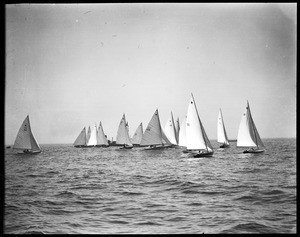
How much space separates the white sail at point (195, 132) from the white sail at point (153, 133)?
2049 cm

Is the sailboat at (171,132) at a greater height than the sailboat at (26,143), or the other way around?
the sailboat at (171,132)

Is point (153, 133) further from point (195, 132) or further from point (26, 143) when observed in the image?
point (195, 132)

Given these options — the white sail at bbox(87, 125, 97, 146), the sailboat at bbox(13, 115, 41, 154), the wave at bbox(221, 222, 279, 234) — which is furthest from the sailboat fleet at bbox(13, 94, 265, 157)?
the white sail at bbox(87, 125, 97, 146)

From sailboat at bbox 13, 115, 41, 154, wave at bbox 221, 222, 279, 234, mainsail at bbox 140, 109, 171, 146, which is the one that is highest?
mainsail at bbox 140, 109, 171, 146

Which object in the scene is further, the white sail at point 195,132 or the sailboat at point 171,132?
the sailboat at point 171,132

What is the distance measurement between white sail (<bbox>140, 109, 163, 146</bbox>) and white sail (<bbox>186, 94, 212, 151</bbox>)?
20.5 m

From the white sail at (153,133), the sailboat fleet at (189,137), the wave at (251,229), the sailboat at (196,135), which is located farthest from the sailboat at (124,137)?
the wave at (251,229)

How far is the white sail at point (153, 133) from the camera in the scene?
50594mm

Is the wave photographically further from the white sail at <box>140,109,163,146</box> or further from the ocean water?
the white sail at <box>140,109,163,146</box>

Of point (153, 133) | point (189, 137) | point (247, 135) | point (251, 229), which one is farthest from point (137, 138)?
point (251, 229)

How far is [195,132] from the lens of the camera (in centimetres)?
2955

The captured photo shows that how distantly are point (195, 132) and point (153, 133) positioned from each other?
22646mm

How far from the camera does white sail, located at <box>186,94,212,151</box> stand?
1120 inches

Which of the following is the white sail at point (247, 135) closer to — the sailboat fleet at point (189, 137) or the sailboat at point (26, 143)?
the sailboat fleet at point (189, 137)
